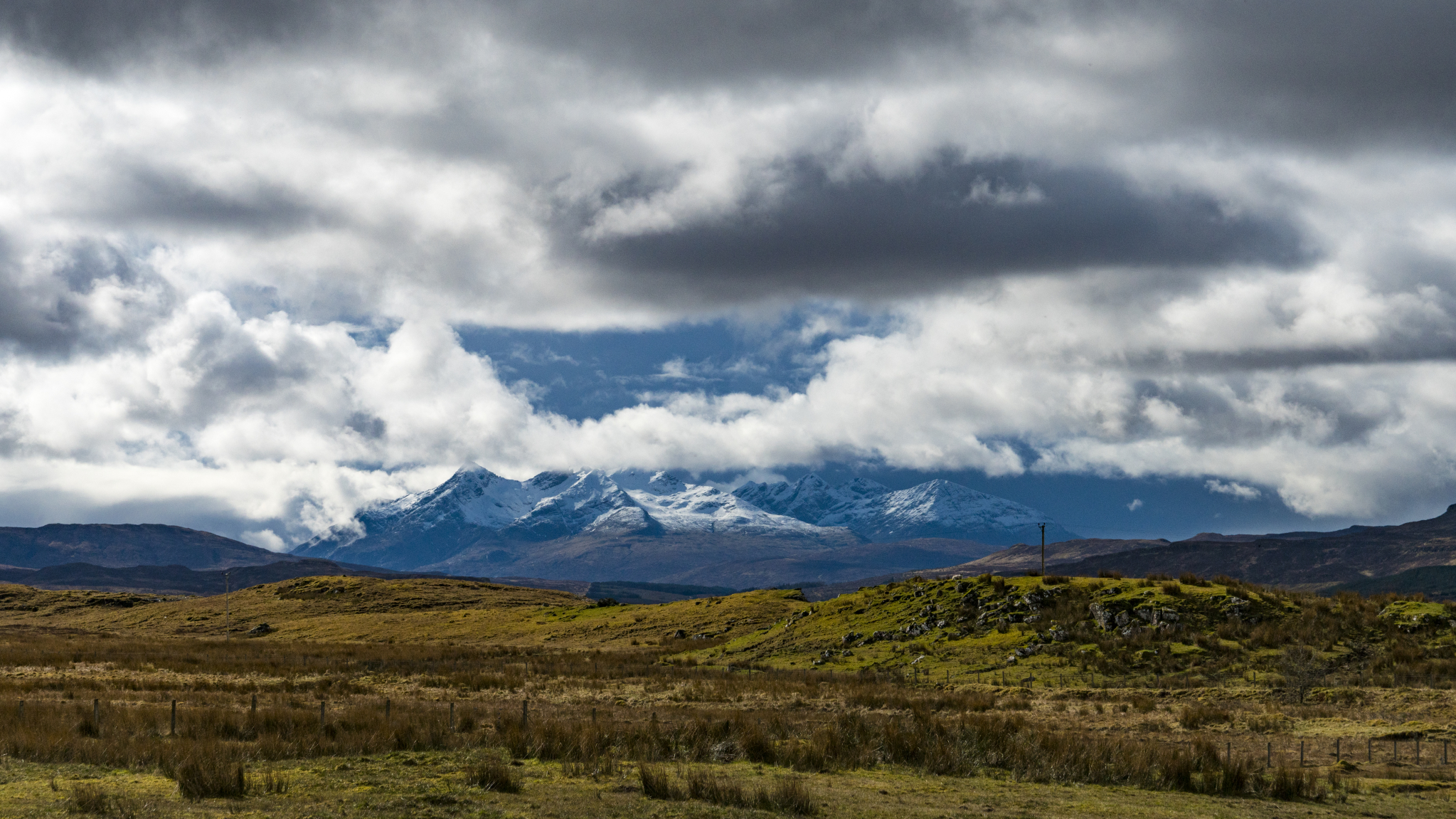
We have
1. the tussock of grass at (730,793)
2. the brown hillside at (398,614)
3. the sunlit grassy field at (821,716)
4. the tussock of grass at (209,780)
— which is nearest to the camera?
the tussock of grass at (730,793)

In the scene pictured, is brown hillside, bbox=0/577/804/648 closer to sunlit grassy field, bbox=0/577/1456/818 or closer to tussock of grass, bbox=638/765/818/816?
sunlit grassy field, bbox=0/577/1456/818

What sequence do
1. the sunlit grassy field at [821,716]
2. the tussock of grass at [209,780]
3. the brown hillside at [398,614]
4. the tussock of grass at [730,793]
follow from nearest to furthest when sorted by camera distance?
the tussock of grass at [730,793]
the tussock of grass at [209,780]
the sunlit grassy field at [821,716]
the brown hillside at [398,614]

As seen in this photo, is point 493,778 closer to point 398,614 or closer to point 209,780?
point 209,780

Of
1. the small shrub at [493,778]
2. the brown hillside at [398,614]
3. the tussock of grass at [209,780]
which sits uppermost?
the tussock of grass at [209,780]

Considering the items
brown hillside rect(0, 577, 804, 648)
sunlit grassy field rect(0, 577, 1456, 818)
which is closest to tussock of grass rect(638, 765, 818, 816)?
sunlit grassy field rect(0, 577, 1456, 818)

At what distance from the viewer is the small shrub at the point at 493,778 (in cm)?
2225

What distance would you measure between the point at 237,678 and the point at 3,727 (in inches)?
1086

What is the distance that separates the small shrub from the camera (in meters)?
22.2

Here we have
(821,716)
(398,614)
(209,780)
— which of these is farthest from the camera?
(398,614)

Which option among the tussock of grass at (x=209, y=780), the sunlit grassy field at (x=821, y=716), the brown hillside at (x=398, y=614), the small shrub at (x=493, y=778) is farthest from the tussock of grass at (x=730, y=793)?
the brown hillside at (x=398, y=614)

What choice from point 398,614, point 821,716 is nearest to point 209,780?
point 821,716

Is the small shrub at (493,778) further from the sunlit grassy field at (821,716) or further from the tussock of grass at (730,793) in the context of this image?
the tussock of grass at (730,793)

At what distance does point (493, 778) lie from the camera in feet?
73.6

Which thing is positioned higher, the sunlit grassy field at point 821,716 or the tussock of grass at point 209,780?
the tussock of grass at point 209,780
